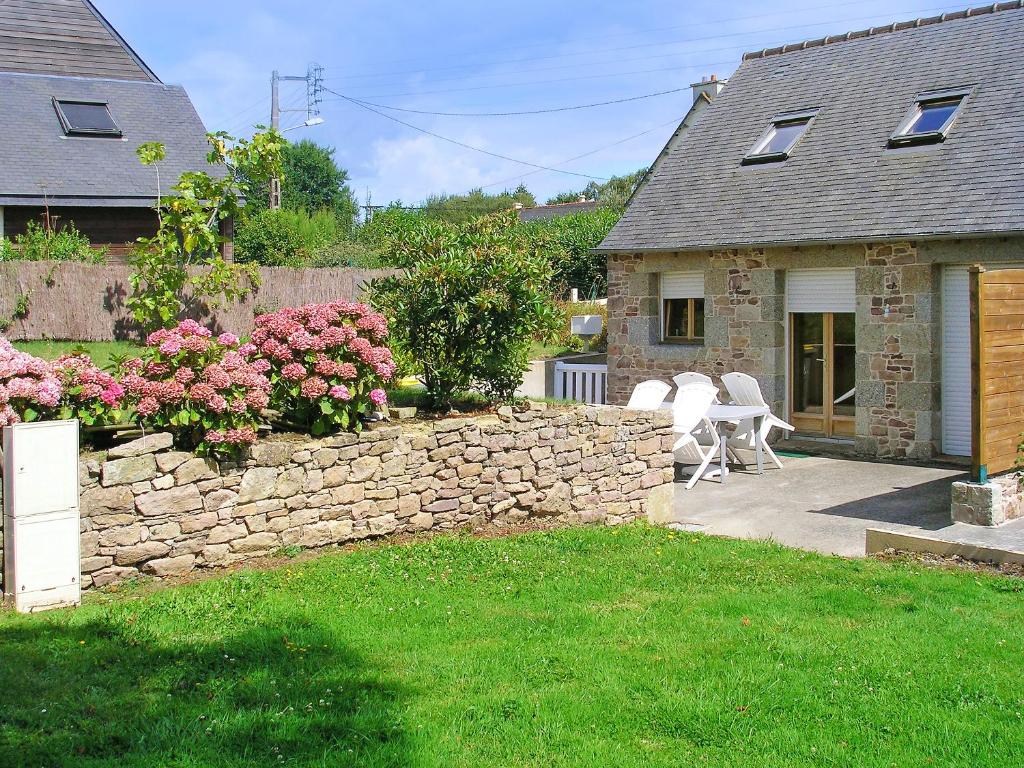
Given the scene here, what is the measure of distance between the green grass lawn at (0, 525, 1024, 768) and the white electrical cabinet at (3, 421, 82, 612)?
1.06ft

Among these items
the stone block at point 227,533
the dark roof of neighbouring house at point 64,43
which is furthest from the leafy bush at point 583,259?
the stone block at point 227,533

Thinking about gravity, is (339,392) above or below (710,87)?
below

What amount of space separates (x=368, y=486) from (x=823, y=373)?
30.7 ft

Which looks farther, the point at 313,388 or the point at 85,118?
the point at 85,118

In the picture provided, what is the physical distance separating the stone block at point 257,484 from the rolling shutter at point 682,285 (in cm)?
1039

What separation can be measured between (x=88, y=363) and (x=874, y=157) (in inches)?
474

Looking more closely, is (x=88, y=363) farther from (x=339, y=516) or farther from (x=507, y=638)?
(x=507, y=638)

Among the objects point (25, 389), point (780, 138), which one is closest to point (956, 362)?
point (780, 138)

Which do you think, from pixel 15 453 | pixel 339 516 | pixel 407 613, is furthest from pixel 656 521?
pixel 15 453

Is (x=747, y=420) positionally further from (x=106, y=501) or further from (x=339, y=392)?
(x=106, y=501)

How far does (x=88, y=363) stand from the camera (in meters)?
6.91

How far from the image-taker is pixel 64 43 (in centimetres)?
2538

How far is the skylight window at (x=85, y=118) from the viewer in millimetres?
20500

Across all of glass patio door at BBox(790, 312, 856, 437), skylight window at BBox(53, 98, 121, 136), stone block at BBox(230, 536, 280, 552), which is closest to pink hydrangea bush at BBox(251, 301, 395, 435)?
stone block at BBox(230, 536, 280, 552)
